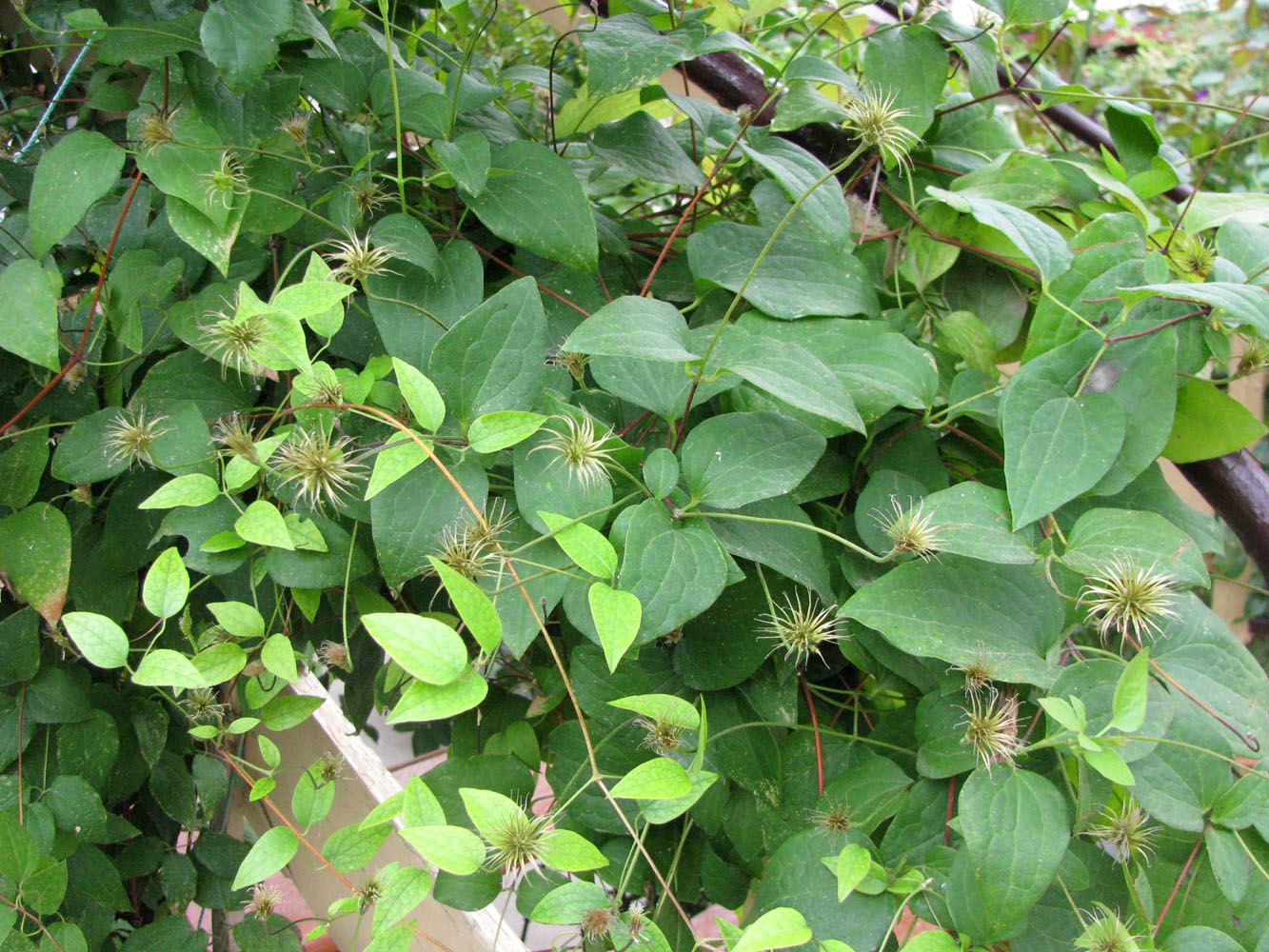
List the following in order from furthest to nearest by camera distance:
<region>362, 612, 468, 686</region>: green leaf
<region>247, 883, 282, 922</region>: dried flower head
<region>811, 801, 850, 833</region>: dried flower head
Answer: <region>247, 883, 282, 922</region>: dried flower head → <region>811, 801, 850, 833</region>: dried flower head → <region>362, 612, 468, 686</region>: green leaf

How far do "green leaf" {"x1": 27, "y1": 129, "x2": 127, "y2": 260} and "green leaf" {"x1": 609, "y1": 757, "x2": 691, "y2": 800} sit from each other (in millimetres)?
421

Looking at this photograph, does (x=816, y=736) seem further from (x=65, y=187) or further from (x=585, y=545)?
(x=65, y=187)

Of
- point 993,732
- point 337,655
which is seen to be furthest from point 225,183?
point 993,732

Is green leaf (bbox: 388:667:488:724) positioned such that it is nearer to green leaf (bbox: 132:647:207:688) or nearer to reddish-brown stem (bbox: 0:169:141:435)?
green leaf (bbox: 132:647:207:688)

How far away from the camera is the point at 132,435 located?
0.47 meters

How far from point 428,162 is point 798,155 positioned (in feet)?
0.86

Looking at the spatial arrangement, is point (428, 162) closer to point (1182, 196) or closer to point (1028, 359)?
point (1028, 359)

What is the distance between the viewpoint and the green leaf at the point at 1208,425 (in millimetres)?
540

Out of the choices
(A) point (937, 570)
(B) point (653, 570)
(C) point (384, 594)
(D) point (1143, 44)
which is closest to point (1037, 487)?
(A) point (937, 570)

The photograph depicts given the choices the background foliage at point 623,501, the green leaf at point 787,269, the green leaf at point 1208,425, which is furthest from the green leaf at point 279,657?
the green leaf at point 1208,425

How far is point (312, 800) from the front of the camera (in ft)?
1.60

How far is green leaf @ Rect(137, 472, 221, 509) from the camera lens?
1.41 feet

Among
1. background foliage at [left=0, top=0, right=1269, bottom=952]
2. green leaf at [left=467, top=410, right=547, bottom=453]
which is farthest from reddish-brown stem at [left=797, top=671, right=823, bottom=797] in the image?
green leaf at [left=467, top=410, right=547, bottom=453]

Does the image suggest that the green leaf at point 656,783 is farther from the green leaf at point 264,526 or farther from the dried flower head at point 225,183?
the dried flower head at point 225,183
